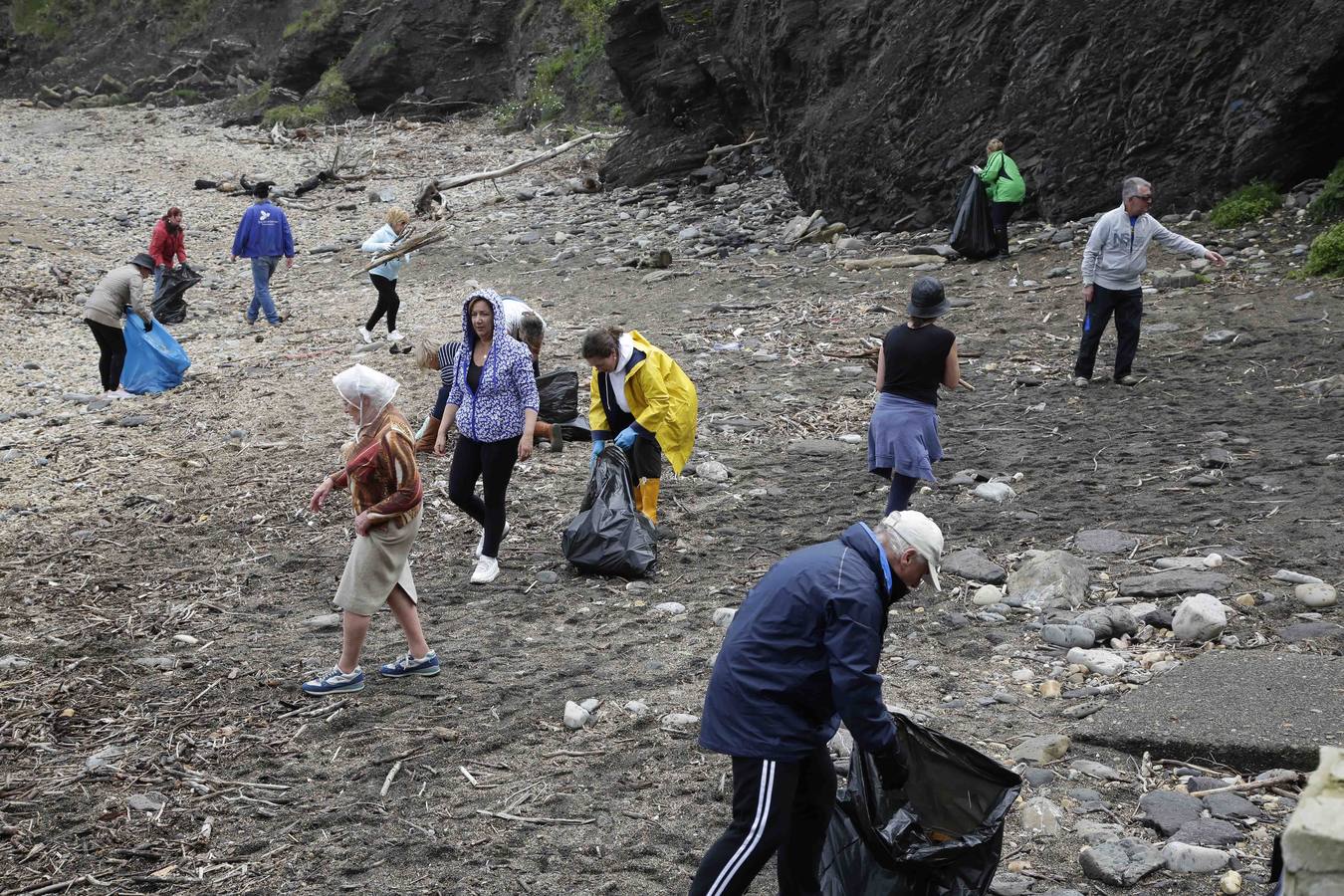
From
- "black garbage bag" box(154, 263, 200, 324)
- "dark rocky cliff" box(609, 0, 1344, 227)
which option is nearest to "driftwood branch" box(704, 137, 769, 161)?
"dark rocky cliff" box(609, 0, 1344, 227)

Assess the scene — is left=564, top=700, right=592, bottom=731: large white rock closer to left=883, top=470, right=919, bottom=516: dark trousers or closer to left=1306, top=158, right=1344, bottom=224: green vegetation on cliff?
left=883, top=470, right=919, bottom=516: dark trousers

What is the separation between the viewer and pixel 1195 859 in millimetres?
3568

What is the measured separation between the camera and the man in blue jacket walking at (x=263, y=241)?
13.8 metres

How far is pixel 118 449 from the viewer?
9.53 meters

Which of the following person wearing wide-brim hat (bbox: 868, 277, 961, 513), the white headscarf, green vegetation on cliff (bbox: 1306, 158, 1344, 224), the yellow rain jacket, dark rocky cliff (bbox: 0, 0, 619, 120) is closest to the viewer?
the white headscarf

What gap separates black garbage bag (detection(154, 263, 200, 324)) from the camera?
1385cm

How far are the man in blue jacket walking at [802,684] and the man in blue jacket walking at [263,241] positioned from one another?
12.0 metres

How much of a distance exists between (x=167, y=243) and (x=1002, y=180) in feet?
31.5

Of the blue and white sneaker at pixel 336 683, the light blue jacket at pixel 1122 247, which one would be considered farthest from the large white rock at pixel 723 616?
the light blue jacket at pixel 1122 247

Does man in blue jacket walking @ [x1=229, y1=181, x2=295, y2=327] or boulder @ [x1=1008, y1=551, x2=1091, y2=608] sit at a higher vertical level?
man in blue jacket walking @ [x1=229, y1=181, x2=295, y2=327]

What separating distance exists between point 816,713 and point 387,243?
379 inches

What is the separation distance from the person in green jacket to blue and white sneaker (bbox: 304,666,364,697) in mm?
10400

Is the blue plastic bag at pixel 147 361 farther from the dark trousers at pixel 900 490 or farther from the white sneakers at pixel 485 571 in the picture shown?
the dark trousers at pixel 900 490

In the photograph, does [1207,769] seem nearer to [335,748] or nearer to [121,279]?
[335,748]
